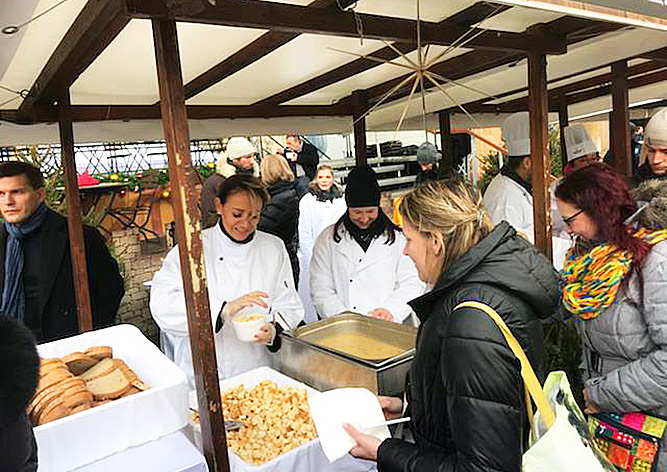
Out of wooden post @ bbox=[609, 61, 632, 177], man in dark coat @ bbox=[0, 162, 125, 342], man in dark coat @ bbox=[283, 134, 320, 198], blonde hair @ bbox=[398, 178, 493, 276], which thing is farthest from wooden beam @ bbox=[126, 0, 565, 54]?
man in dark coat @ bbox=[283, 134, 320, 198]

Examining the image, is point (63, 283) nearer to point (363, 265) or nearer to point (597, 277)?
point (363, 265)

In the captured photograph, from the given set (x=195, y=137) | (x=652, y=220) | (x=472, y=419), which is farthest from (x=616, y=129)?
(x=472, y=419)

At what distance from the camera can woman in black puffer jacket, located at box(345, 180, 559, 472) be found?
1.01 metres

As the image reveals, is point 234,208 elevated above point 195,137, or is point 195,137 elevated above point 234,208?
point 195,137

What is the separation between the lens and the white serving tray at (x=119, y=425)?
1156mm

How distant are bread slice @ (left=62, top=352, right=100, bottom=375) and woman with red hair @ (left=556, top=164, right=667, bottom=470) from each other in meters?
1.45

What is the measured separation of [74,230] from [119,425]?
1807mm

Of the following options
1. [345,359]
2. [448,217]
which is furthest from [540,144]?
[448,217]

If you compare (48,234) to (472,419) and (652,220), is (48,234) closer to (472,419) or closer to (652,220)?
(472,419)

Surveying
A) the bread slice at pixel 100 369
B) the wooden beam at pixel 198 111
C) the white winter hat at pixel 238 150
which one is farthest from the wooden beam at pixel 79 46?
the white winter hat at pixel 238 150

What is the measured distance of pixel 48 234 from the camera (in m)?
2.66

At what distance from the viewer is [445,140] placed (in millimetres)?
5164

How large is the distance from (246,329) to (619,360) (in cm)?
121

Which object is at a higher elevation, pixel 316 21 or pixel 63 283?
pixel 316 21
